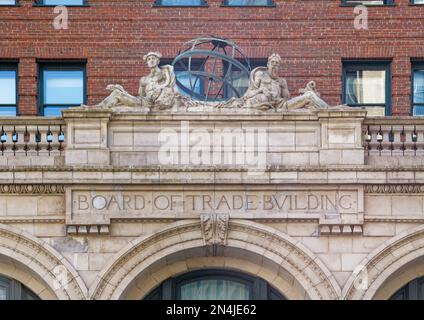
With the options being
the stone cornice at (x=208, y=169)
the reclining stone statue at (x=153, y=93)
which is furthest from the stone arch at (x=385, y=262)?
the reclining stone statue at (x=153, y=93)

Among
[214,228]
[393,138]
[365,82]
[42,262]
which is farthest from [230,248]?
[365,82]

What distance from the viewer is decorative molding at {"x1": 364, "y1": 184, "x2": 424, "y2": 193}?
41.8 m

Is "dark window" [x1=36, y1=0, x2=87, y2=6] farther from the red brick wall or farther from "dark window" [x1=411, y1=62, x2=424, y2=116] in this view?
"dark window" [x1=411, y1=62, x2=424, y2=116]

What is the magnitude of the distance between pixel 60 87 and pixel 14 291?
23.5ft

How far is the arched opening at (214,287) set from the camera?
42500mm

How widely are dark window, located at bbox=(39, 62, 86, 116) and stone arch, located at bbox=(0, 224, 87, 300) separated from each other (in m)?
6.37

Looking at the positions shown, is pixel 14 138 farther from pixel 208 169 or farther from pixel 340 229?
pixel 340 229

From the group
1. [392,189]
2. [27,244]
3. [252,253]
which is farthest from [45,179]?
[392,189]

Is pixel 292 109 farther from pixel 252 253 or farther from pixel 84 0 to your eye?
pixel 84 0

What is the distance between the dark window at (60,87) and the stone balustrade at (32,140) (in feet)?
15.7

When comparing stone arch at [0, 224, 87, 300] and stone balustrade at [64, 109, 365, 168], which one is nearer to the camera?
stone arch at [0, 224, 87, 300]

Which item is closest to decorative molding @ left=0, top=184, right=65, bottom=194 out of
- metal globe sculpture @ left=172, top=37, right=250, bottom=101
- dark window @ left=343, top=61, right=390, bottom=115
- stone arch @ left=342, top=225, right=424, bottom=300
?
metal globe sculpture @ left=172, top=37, right=250, bottom=101

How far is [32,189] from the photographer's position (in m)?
41.8

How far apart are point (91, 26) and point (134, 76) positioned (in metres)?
1.73
